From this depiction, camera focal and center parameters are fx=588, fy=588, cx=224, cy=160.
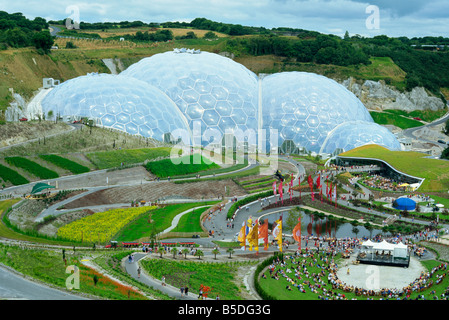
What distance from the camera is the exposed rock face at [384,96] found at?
114m

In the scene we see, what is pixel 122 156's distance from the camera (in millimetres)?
59438

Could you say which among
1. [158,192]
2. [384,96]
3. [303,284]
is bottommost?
[303,284]

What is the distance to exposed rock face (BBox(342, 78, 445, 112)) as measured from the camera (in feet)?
374

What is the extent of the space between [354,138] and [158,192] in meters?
31.1

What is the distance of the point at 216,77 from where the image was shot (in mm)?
78562

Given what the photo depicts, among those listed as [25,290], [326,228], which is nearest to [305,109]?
[326,228]

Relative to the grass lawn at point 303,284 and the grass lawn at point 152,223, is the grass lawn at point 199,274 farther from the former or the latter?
the grass lawn at point 152,223

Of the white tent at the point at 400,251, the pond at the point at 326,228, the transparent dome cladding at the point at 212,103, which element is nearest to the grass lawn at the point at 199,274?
the white tent at the point at 400,251

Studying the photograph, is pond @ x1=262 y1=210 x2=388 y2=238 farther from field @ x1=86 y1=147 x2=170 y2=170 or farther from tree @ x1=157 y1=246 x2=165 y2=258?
field @ x1=86 y1=147 x2=170 y2=170

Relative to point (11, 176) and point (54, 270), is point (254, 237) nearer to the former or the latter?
point (54, 270)

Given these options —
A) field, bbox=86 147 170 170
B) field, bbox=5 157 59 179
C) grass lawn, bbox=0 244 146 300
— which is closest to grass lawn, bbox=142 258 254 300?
grass lawn, bbox=0 244 146 300

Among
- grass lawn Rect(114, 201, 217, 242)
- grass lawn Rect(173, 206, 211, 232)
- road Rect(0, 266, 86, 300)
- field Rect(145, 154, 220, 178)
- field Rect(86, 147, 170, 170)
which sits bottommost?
grass lawn Rect(173, 206, 211, 232)

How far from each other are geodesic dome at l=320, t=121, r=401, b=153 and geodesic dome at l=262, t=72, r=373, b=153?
0.90 meters

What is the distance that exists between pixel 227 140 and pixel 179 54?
17.1 metres
